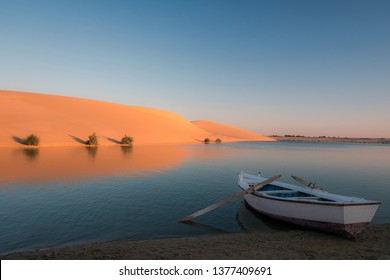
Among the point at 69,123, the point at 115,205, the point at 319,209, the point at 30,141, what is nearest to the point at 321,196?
the point at 319,209

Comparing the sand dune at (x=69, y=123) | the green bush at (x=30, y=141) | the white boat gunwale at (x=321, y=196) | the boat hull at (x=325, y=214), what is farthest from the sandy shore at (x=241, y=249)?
the sand dune at (x=69, y=123)

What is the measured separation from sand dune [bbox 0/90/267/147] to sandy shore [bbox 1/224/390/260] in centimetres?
4831

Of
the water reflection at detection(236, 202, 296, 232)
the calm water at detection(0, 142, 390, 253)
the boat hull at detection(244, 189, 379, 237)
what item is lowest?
the water reflection at detection(236, 202, 296, 232)

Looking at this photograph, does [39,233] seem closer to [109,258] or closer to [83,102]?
[109,258]

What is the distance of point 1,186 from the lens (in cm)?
1627

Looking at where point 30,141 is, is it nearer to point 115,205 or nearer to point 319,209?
point 115,205

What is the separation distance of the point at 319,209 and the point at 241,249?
13.7 ft

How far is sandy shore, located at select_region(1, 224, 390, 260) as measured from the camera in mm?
7105

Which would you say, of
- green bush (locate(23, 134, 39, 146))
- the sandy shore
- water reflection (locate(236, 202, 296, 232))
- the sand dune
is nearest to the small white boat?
water reflection (locate(236, 202, 296, 232))

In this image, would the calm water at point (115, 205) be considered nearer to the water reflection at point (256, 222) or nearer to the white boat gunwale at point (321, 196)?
the water reflection at point (256, 222)

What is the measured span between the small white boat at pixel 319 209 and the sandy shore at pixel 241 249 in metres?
0.55

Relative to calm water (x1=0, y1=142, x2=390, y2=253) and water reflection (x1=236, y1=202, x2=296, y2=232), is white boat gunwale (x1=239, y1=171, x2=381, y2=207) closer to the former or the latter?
water reflection (x1=236, y1=202, x2=296, y2=232)

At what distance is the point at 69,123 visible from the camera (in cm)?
6500
